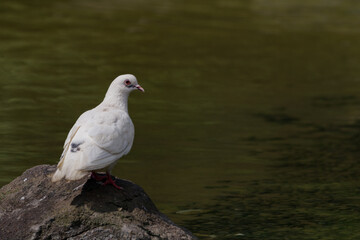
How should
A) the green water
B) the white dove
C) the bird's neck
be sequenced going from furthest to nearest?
the green water, the bird's neck, the white dove

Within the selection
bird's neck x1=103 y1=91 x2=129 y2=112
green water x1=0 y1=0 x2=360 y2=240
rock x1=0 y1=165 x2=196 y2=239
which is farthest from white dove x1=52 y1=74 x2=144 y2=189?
green water x1=0 y1=0 x2=360 y2=240

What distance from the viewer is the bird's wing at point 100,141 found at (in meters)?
7.10

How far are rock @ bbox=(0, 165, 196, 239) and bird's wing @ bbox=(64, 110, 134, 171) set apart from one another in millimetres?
391

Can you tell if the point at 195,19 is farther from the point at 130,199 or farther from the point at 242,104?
the point at 130,199

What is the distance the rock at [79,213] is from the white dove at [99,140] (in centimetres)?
17

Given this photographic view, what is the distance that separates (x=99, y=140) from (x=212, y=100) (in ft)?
32.6

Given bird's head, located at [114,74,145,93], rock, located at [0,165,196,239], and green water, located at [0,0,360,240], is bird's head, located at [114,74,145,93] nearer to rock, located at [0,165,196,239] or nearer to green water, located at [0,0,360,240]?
rock, located at [0,165,196,239]

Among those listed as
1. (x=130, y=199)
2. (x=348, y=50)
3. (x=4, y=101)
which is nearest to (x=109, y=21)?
(x=348, y=50)

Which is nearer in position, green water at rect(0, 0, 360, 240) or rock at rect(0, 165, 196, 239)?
rock at rect(0, 165, 196, 239)

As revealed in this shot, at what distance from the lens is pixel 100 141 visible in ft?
24.0

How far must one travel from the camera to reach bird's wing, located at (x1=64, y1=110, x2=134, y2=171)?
7102 millimetres

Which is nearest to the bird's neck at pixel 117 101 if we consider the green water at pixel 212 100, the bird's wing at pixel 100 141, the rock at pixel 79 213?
the bird's wing at pixel 100 141

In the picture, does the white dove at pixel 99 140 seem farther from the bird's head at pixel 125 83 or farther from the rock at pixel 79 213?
the rock at pixel 79 213

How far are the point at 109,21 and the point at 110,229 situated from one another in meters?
17.7
